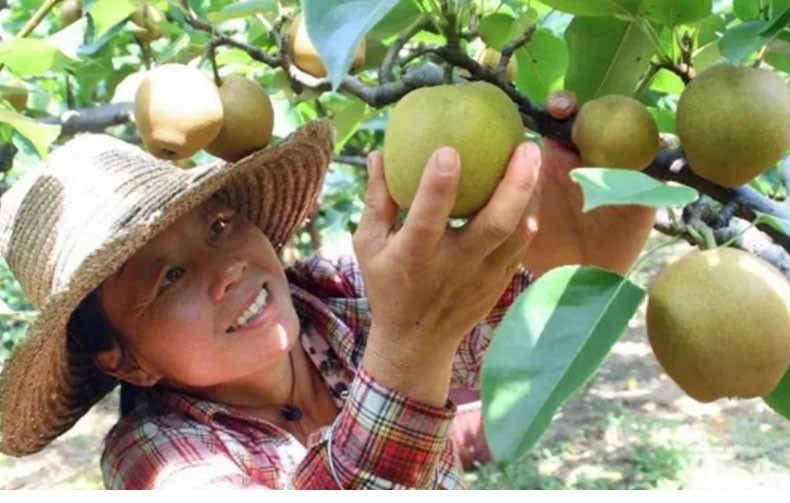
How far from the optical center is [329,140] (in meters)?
1.47

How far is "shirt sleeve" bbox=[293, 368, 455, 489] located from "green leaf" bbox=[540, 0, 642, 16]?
1.47 ft

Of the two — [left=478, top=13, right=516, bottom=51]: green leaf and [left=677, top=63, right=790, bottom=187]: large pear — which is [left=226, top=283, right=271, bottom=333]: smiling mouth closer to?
[left=478, top=13, right=516, bottom=51]: green leaf

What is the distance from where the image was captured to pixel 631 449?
11.4 feet

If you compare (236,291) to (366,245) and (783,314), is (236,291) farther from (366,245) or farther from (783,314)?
(783,314)

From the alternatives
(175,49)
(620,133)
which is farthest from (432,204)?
(175,49)

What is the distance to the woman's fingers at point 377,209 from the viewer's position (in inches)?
35.4

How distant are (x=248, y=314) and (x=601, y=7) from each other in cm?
73

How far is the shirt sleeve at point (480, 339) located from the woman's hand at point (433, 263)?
413 mm

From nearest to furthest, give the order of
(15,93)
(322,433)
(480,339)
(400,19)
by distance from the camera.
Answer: (400,19), (322,433), (480,339), (15,93)

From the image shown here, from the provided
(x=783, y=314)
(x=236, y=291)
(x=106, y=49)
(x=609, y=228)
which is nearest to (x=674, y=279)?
(x=783, y=314)

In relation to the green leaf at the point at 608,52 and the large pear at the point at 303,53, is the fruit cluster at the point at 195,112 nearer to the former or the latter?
the large pear at the point at 303,53

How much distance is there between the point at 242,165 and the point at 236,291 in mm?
213

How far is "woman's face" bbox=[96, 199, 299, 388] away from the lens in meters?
1.37

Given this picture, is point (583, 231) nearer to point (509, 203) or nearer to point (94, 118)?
point (509, 203)
